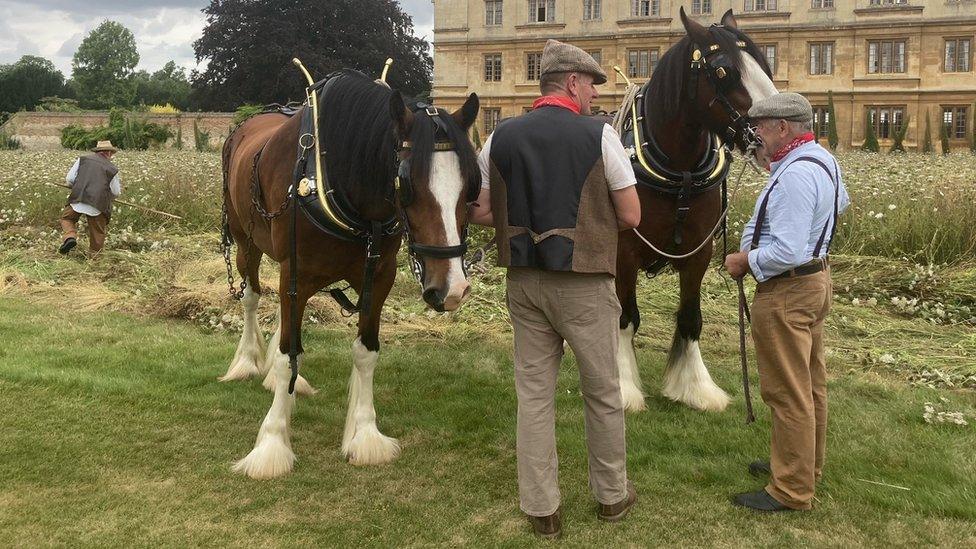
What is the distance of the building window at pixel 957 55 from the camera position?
40.4 metres

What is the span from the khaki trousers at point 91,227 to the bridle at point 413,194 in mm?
9394

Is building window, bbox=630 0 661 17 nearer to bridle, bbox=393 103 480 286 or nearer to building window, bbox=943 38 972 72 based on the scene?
building window, bbox=943 38 972 72

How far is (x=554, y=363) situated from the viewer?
11.9 ft

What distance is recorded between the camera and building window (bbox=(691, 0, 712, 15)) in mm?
43469

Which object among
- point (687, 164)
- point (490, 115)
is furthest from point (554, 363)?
point (490, 115)

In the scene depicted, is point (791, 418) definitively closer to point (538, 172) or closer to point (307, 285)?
point (538, 172)

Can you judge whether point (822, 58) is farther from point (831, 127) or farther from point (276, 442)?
point (276, 442)

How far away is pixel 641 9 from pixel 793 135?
43897mm

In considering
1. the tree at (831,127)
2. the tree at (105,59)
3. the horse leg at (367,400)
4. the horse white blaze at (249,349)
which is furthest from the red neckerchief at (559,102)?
the tree at (105,59)

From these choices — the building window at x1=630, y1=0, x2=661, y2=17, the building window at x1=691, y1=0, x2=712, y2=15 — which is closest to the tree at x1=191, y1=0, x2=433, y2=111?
the building window at x1=630, y1=0, x2=661, y2=17

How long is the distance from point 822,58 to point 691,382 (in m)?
42.9

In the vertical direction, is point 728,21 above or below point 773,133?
above

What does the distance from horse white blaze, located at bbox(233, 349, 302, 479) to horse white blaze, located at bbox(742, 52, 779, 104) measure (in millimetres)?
3126

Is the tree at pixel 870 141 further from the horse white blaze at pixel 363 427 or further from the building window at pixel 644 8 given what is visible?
the horse white blaze at pixel 363 427
